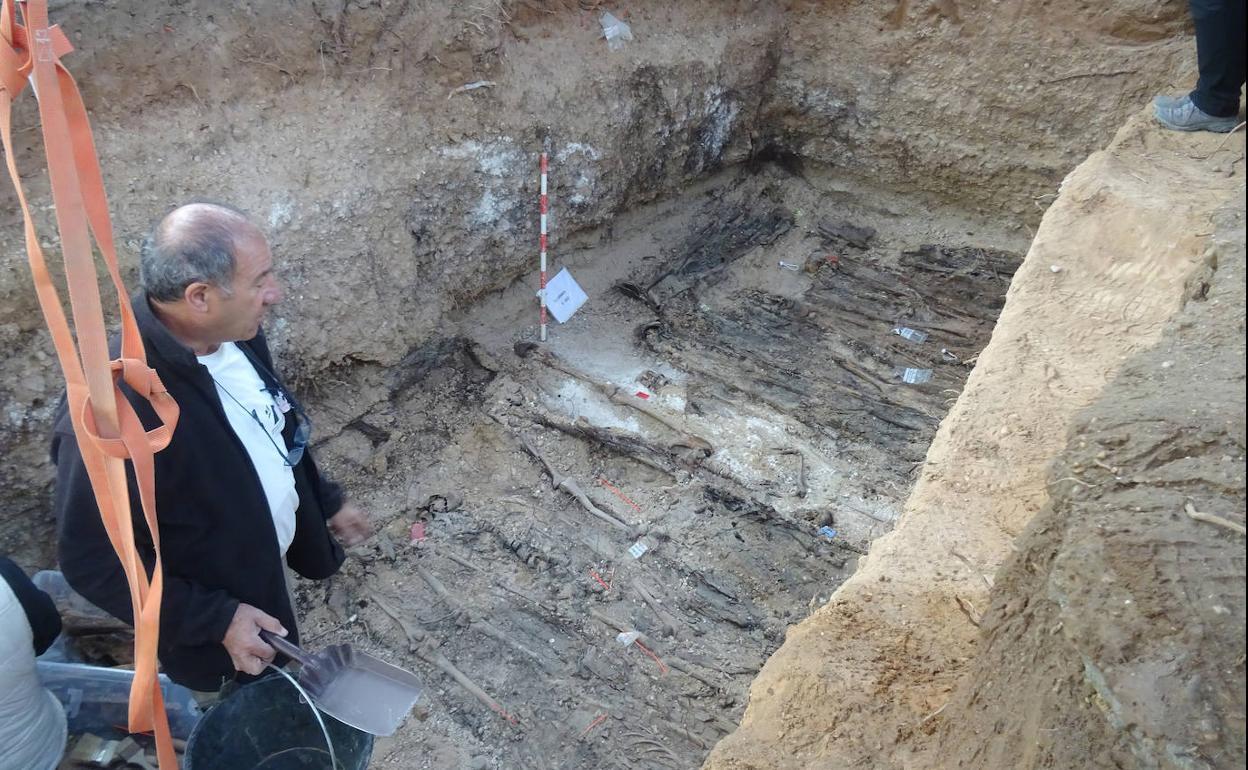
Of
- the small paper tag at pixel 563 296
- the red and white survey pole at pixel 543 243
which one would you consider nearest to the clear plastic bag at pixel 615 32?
the red and white survey pole at pixel 543 243

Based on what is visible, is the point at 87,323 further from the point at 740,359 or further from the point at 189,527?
the point at 740,359

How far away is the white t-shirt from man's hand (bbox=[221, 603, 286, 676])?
28 cm

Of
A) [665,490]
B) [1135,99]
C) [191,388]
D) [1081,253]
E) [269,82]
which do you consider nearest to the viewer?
[191,388]

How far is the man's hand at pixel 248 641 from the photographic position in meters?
2.48

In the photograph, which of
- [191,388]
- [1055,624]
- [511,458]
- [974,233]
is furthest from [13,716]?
[974,233]

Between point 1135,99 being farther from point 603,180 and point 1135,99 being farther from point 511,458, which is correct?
point 511,458

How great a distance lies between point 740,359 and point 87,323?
4.41 meters

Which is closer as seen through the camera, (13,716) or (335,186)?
(13,716)

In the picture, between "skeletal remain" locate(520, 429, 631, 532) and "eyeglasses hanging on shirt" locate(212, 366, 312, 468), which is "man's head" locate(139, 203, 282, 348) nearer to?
"eyeglasses hanging on shirt" locate(212, 366, 312, 468)

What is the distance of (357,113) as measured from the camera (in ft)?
15.2

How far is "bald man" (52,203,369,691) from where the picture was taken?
2312 millimetres

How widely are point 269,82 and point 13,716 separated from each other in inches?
123

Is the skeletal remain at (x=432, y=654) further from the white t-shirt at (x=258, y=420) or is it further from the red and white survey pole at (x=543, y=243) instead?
the red and white survey pole at (x=543, y=243)

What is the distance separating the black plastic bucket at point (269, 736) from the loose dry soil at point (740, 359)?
0.81 meters
